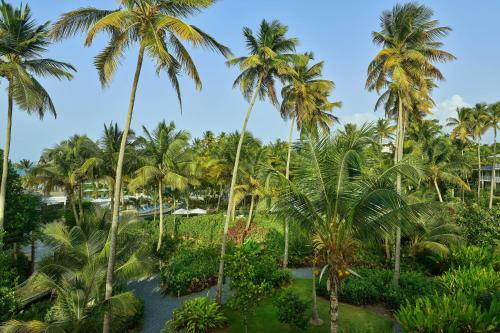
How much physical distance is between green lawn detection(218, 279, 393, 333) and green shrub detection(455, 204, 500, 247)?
10287 millimetres

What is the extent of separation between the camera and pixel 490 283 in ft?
35.2

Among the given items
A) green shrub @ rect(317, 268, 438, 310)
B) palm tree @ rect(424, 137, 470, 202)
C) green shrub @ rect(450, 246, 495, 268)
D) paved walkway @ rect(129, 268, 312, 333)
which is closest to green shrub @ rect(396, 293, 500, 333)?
green shrub @ rect(317, 268, 438, 310)

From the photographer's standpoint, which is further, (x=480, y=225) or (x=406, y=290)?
(x=480, y=225)

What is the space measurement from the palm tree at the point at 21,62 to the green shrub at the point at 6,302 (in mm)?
4676

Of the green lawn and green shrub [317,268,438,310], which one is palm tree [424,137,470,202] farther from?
the green lawn

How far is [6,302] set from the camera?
10.5 m

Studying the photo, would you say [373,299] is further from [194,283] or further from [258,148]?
[258,148]

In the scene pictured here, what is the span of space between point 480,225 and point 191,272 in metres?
17.4

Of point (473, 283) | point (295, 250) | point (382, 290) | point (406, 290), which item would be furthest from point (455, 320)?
point (295, 250)

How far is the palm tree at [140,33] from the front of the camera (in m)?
9.31

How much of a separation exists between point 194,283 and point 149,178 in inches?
341

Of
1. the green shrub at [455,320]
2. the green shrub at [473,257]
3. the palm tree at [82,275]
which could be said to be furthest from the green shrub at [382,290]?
the palm tree at [82,275]

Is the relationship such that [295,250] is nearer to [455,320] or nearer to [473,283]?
[473,283]

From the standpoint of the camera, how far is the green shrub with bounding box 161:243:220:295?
685 inches
